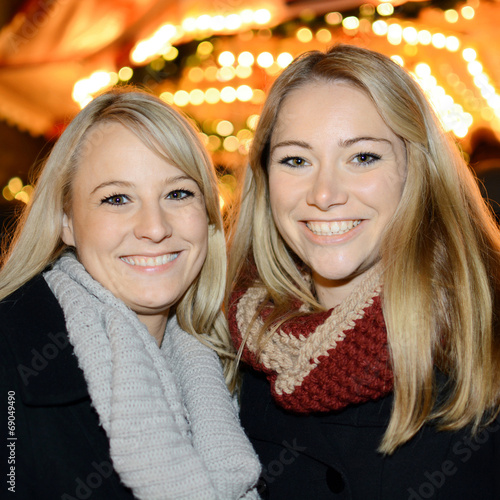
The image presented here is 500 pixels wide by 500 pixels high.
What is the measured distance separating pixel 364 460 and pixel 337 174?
0.86 metres

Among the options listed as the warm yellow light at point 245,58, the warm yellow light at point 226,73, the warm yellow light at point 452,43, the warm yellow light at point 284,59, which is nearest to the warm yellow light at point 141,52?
the warm yellow light at point 226,73

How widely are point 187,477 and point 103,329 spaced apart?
1.63 ft

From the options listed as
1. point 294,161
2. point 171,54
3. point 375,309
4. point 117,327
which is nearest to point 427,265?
point 375,309

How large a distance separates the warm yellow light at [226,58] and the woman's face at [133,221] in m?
1.94

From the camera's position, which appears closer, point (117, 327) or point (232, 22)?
point (117, 327)

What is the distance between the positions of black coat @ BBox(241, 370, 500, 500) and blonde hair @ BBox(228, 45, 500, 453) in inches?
2.4

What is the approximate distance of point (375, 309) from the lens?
1655mm

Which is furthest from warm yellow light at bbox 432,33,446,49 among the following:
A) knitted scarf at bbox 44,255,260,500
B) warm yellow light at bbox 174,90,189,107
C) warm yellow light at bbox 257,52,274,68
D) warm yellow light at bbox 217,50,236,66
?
knitted scarf at bbox 44,255,260,500

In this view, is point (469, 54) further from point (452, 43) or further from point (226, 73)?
point (226, 73)

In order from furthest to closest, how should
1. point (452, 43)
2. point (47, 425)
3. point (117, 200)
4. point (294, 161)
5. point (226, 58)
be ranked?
A: 1. point (452, 43)
2. point (226, 58)
3. point (294, 161)
4. point (117, 200)
5. point (47, 425)

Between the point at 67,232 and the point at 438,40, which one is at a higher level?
the point at 438,40

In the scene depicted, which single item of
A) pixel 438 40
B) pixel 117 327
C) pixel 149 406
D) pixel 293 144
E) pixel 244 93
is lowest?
pixel 149 406

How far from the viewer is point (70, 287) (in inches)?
69.2

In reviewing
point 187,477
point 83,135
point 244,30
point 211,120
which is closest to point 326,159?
point 83,135
